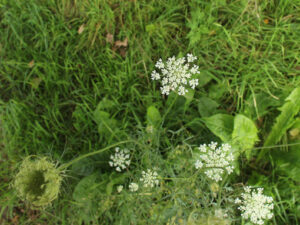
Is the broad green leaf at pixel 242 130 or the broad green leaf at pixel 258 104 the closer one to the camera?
the broad green leaf at pixel 242 130

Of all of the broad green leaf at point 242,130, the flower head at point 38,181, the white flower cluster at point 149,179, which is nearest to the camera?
the flower head at point 38,181

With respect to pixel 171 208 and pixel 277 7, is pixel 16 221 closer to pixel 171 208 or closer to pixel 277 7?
pixel 171 208

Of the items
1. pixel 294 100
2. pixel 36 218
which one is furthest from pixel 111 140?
pixel 294 100

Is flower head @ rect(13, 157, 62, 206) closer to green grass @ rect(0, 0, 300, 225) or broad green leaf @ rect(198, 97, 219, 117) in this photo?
green grass @ rect(0, 0, 300, 225)

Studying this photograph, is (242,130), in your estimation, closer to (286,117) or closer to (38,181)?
(286,117)

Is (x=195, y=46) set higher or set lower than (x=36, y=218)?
higher

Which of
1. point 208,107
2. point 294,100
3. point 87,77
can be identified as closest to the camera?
point 294,100

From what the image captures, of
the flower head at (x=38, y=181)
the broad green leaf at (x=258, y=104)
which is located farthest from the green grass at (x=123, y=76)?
the flower head at (x=38, y=181)

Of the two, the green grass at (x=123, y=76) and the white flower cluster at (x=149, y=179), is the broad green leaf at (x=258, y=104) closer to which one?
the green grass at (x=123, y=76)
